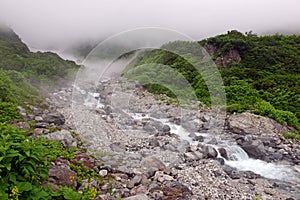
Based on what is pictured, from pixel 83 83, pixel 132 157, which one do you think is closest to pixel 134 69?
pixel 83 83

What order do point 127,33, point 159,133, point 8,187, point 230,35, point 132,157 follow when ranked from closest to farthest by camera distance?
1. point 8,187
2. point 132,157
3. point 127,33
4. point 159,133
5. point 230,35

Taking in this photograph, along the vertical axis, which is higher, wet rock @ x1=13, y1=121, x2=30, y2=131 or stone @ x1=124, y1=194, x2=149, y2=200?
wet rock @ x1=13, y1=121, x2=30, y2=131

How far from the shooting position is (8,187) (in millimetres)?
4172

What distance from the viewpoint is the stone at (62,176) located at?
5.89 metres

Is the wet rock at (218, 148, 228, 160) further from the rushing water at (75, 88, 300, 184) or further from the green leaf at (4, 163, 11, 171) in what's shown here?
the green leaf at (4, 163, 11, 171)

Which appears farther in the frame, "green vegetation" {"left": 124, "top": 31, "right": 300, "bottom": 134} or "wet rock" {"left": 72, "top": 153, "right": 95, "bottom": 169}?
"green vegetation" {"left": 124, "top": 31, "right": 300, "bottom": 134}

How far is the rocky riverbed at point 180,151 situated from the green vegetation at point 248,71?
2.75 metres

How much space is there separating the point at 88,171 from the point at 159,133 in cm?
580

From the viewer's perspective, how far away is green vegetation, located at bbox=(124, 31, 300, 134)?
17906mm

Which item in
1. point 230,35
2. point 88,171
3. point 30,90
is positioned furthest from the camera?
point 230,35

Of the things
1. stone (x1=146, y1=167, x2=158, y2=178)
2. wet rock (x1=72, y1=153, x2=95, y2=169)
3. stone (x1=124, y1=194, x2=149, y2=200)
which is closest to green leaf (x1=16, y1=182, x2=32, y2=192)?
stone (x1=124, y1=194, x2=149, y2=200)

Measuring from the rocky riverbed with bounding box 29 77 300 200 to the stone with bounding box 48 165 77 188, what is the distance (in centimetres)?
3

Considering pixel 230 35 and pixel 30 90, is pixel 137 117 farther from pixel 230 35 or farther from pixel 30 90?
pixel 230 35

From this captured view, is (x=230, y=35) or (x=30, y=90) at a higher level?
(x=230, y=35)
